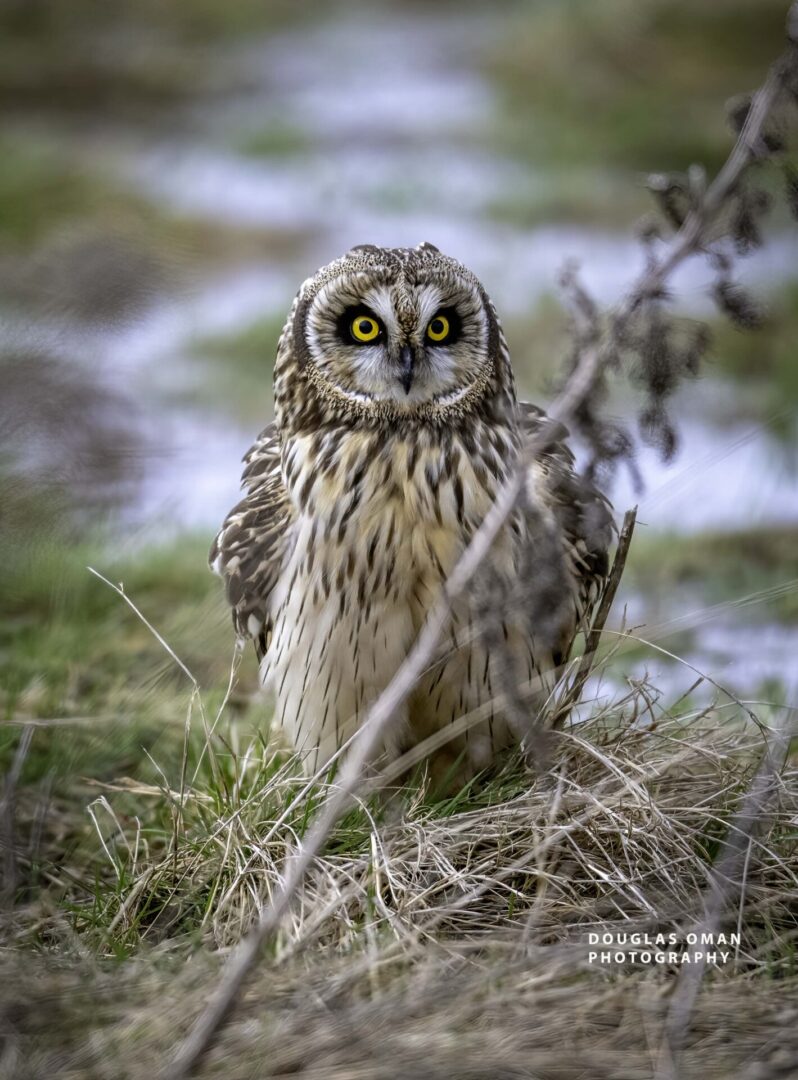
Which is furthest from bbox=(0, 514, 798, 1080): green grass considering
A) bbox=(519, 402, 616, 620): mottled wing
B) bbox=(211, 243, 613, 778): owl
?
bbox=(519, 402, 616, 620): mottled wing

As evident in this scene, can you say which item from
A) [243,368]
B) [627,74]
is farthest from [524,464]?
[627,74]

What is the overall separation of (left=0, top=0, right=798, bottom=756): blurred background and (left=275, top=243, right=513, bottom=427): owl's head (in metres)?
0.47

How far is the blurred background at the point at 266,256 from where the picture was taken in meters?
1.71

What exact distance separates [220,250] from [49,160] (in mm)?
1697

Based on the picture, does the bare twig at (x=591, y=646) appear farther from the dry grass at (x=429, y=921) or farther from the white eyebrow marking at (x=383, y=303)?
the white eyebrow marking at (x=383, y=303)

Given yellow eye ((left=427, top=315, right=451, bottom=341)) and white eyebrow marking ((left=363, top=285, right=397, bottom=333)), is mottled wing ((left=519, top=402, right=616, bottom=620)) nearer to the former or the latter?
yellow eye ((left=427, top=315, right=451, bottom=341))

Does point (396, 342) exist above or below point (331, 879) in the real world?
above

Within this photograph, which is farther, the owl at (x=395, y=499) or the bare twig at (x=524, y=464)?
the owl at (x=395, y=499)

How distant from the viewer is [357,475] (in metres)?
3.10

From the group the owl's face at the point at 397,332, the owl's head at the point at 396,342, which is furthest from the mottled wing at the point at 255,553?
the owl's face at the point at 397,332

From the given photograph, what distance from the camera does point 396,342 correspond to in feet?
9.64

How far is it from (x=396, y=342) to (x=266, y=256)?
260 inches

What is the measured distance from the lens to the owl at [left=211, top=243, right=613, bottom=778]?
2988mm

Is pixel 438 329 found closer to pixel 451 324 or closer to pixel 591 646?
pixel 451 324
